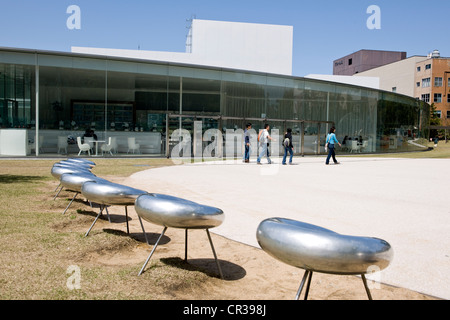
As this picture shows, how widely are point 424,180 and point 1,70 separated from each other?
20.7 meters

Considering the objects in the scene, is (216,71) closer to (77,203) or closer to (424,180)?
(424,180)

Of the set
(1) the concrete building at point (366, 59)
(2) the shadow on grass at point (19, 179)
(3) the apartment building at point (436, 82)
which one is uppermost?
(1) the concrete building at point (366, 59)

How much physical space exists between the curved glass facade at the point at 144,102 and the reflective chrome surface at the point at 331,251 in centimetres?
2136

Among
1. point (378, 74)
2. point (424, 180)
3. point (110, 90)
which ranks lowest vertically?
point (424, 180)

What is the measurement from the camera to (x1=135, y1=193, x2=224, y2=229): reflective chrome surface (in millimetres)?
4070

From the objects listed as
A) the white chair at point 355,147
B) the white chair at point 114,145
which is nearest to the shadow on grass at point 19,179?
the white chair at point 114,145

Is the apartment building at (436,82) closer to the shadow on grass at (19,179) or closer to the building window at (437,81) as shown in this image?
the building window at (437,81)

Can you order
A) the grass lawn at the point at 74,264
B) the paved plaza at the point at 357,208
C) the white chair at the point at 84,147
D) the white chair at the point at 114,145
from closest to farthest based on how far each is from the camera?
the grass lawn at the point at 74,264, the paved plaza at the point at 357,208, the white chair at the point at 84,147, the white chair at the point at 114,145

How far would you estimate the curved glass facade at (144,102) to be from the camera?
21.7 metres

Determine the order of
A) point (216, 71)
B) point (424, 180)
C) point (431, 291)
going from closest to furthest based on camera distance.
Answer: point (431, 291) → point (424, 180) → point (216, 71)

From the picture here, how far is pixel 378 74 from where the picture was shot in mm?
87562

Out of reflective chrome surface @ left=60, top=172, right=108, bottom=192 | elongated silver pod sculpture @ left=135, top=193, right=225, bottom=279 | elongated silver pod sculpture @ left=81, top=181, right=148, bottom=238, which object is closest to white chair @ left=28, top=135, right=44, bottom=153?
reflective chrome surface @ left=60, top=172, right=108, bottom=192

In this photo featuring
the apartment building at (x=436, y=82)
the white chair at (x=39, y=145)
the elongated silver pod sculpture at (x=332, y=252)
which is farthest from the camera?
the apartment building at (x=436, y=82)

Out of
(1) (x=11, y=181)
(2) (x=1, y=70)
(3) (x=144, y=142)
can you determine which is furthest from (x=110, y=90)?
(1) (x=11, y=181)
